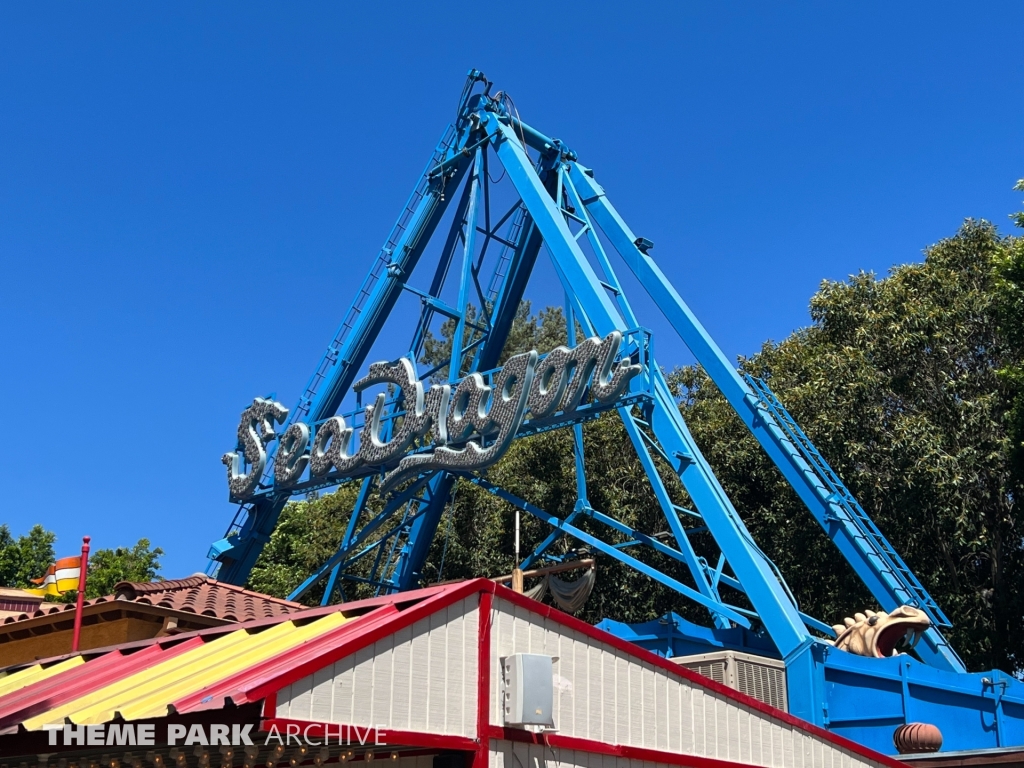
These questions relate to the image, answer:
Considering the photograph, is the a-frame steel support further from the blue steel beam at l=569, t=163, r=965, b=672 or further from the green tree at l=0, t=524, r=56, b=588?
the green tree at l=0, t=524, r=56, b=588

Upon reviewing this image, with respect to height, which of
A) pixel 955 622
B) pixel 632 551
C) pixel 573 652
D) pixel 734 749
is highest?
pixel 632 551

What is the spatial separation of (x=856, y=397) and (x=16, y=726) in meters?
23.2

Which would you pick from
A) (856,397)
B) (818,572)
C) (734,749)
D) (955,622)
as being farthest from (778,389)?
(734,749)

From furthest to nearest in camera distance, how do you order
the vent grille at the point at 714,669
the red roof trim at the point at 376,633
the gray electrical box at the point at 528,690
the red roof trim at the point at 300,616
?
the vent grille at the point at 714,669, the red roof trim at the point at 300,616, the gray electrical box at the point at 528,690, the red roof trim at the point at 376,633

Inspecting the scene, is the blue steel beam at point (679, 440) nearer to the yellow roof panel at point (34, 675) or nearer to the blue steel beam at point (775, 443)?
the blue steel beam at point (775, 443)

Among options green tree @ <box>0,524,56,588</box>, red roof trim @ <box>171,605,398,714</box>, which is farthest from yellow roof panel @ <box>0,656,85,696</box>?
green tree @ <box>0,524,56,588</box>

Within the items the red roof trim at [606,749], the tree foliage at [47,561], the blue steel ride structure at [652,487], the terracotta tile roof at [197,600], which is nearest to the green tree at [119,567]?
the tree foliage at [47,561]

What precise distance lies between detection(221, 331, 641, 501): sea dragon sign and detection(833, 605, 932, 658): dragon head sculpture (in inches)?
213

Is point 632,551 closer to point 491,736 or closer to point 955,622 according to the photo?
point 955,622

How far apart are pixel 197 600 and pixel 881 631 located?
34.1 feet

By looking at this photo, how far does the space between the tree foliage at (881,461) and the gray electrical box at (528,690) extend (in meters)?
17.4

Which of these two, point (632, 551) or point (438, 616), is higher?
point (632, 551)

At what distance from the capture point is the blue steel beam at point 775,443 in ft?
66.5

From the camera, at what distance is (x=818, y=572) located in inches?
1132
